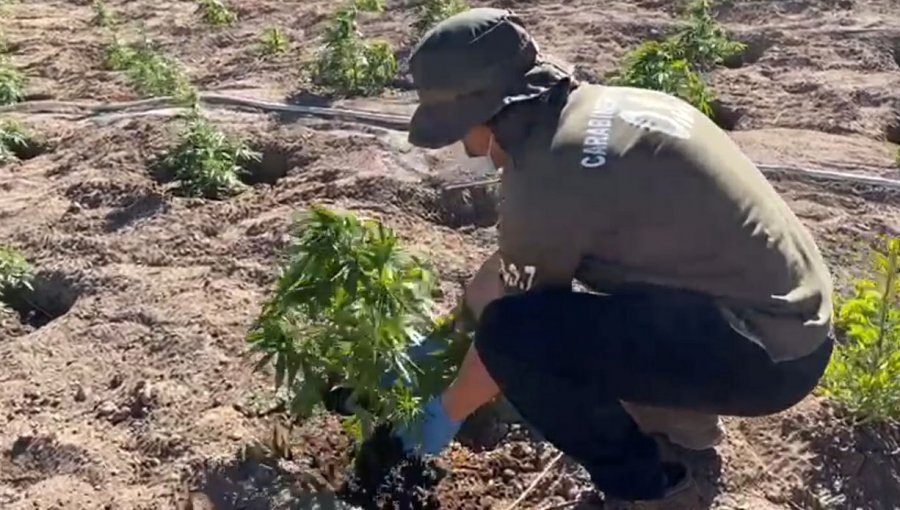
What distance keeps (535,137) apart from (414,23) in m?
3.37

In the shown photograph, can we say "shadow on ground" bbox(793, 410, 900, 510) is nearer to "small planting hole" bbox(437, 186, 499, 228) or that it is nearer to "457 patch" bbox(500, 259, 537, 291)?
"457 patch" bbox(500, 259, 537, 291)

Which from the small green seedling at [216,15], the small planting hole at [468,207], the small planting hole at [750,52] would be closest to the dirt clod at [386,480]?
the small planting hole at [468,207]

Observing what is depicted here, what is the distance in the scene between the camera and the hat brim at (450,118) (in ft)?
8.86

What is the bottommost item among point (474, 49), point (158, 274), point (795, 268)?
point (158, 274)

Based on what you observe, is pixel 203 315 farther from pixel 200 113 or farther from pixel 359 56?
pixel 359 56

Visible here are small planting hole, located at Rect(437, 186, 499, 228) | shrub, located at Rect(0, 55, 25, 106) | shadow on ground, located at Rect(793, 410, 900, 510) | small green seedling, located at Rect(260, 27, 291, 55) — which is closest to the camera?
shadow on ground, located at Rect(793, 410, 900, 510)

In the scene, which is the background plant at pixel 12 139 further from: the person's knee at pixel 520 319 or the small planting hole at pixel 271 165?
the person's knee at pixel 520 319

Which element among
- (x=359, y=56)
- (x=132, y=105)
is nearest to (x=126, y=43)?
(x=132, y=105)

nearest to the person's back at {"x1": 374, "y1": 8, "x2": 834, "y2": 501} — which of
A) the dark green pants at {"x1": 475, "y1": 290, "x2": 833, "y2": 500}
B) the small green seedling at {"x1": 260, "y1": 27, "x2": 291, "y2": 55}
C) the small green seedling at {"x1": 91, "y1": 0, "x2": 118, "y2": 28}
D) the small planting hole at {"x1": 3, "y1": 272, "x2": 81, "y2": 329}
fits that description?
the dark green pants at {"x1": 475, "y1": 290, "x2": 833, "y2": 500}

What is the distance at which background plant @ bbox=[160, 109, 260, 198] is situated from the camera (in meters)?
4.69

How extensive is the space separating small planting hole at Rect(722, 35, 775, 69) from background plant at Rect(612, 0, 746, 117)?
0.04 m

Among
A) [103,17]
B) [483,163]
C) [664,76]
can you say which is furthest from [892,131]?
[103,17]

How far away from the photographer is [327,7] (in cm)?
652

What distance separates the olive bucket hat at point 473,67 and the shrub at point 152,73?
2.58 metres
